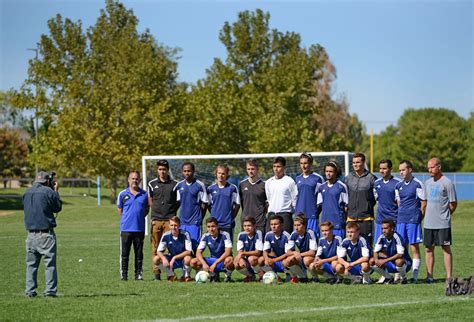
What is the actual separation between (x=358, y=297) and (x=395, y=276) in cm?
234

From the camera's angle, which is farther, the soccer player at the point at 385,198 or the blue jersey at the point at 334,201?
the blue jersey at the point at 334,201

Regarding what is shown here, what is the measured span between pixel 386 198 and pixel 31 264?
5.98 meters

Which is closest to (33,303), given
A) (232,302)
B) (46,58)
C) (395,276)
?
(232,302)

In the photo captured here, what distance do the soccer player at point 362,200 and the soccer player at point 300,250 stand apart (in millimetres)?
805

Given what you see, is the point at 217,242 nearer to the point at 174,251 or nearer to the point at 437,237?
the point at 174,251

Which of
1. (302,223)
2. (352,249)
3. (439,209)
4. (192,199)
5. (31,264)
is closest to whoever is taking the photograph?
(31,264)

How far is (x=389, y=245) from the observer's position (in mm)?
14883

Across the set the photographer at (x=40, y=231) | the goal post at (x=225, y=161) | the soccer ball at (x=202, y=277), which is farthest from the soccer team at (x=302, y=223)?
the goal post at (x=225, y=161)

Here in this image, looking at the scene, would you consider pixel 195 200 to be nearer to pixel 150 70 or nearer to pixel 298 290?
pixel 298 290

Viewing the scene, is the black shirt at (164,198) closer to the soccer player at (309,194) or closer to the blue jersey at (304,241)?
the soccer player at (309,194)

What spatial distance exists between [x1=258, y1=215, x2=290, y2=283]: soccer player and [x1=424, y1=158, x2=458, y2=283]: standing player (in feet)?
7.79

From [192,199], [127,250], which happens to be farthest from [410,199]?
[127,250]

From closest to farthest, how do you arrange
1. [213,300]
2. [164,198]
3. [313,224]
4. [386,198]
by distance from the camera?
[213,300] → [386,198] → [313,224] → [164,198]

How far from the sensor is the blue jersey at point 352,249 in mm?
14791
